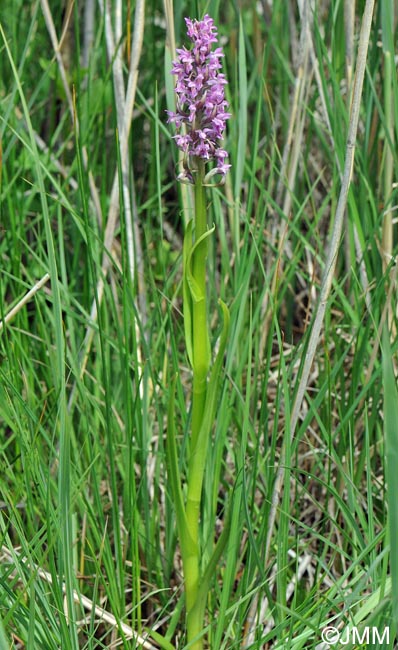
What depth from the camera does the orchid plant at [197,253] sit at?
3.13ft

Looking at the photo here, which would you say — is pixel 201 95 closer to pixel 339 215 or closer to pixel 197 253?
pixel 197 253

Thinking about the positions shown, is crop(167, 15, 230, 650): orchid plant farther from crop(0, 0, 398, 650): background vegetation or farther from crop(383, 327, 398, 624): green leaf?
crop(383, 327, 398, 624): green leaf

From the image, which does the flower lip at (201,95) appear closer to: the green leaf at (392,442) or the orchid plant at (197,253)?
the orchid plant at (197,253)

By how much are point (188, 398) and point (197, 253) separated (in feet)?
2.57

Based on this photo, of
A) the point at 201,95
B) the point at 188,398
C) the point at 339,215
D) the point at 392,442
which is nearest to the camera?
the point at 392,442

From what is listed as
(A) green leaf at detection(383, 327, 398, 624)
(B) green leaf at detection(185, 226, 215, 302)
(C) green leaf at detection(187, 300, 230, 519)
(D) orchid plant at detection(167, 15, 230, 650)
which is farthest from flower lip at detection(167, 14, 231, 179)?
(A) green leaf at detection(383, 327, 398, 624)

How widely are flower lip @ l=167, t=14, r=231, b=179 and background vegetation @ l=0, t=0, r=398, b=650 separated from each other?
6.2 inches

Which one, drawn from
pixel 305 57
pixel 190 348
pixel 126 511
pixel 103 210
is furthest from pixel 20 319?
pixel 305 57

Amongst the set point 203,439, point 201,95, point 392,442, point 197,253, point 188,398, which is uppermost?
point 201,95

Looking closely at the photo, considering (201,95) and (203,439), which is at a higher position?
(201,95)

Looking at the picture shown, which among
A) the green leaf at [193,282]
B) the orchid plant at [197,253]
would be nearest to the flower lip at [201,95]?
the orchid plant at [197,253]

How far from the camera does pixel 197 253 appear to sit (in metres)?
0.98

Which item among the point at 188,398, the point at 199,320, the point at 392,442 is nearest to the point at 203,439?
the point at 199,320

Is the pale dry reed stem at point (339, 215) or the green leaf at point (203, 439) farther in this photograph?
the pale dry reed stem at point (339, 215)
